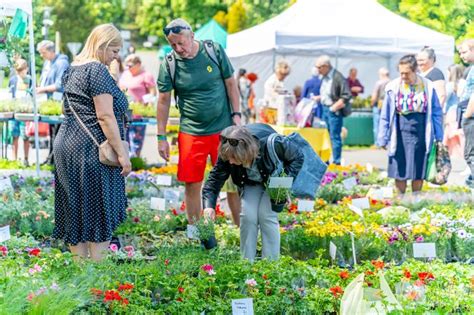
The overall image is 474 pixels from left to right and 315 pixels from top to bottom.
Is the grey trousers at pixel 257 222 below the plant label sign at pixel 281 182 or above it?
below

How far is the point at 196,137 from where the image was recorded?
733cm

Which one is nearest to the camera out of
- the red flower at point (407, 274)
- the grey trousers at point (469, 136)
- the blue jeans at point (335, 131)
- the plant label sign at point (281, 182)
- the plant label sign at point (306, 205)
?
the red flower at point (407, 274)

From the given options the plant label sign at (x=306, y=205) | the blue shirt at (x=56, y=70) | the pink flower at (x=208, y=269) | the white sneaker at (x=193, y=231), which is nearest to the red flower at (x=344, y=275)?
the pink flower at (x=208, y=269)

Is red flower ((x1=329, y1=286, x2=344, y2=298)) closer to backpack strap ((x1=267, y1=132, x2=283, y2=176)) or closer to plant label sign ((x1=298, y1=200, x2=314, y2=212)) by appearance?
backpack strap ((x1=267, y1=132, x2=283, y2=176))

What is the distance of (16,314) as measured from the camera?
4020mm

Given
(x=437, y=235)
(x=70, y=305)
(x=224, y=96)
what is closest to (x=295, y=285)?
(x=70, y=305)

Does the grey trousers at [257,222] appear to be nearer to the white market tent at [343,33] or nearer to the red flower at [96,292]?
the red flower at [96,292]

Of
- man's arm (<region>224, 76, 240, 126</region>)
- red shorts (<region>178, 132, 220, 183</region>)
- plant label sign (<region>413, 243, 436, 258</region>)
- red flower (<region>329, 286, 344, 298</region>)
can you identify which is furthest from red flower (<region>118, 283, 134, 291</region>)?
man's arm (<region>224, 76, 240, 126</region>)

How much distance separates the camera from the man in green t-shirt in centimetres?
725

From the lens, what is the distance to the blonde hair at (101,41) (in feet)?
18.7

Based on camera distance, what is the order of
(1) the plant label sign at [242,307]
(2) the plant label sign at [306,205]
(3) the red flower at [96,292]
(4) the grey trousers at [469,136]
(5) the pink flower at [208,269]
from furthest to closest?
(4) the grey trousers at [469,136]
(2) the plant label sign at [306,205]
(5) the pink flower at [208,269]
(1) the plant label sign at [242,307]
(3) the red flower at [96,292]

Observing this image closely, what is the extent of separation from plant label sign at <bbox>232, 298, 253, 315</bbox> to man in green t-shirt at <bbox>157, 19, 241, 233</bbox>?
A: 262 centimetres

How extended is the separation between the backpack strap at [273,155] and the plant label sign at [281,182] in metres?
0.08

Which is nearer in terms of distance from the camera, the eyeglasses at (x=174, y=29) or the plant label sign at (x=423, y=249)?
the plant label sign at (x=423, y=249)
